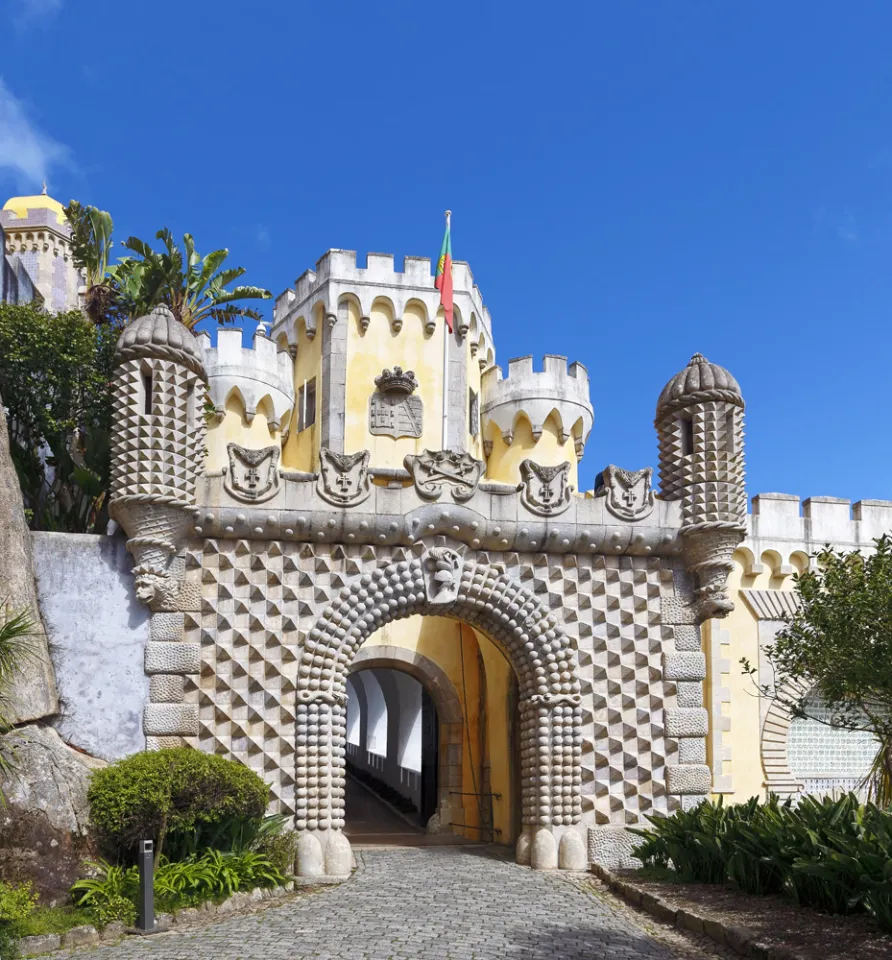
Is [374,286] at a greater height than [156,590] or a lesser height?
greater

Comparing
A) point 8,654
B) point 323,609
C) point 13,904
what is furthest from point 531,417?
point 13,904

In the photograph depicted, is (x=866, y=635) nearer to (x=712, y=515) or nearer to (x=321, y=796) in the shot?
(x=712, y=515)

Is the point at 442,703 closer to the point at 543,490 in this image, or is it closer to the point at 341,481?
the point at 543,490

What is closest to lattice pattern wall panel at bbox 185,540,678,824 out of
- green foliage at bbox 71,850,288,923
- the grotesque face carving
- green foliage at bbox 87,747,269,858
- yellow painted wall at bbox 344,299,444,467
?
the grotesque face carving

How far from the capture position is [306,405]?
24766 mm

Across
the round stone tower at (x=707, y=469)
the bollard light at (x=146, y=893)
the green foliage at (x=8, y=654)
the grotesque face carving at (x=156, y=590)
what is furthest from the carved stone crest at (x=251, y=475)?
the round stone tower at (x=707, y=469)

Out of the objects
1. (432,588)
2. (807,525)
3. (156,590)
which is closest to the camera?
(156,590)

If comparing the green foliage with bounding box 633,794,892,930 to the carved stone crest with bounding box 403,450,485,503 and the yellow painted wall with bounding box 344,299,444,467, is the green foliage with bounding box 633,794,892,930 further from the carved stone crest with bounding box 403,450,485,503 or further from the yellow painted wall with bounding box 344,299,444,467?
the yellow painted wall with bounding box 344,299,444,467

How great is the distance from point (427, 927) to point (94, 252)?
1934 cm

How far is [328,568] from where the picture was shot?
15.4 meters

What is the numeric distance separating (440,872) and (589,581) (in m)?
4.55

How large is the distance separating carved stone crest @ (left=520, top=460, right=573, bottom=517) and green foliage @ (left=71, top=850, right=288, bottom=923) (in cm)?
610

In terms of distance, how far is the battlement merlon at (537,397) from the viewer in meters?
25.4

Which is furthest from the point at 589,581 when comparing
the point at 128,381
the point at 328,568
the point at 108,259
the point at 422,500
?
the point at 108,259
